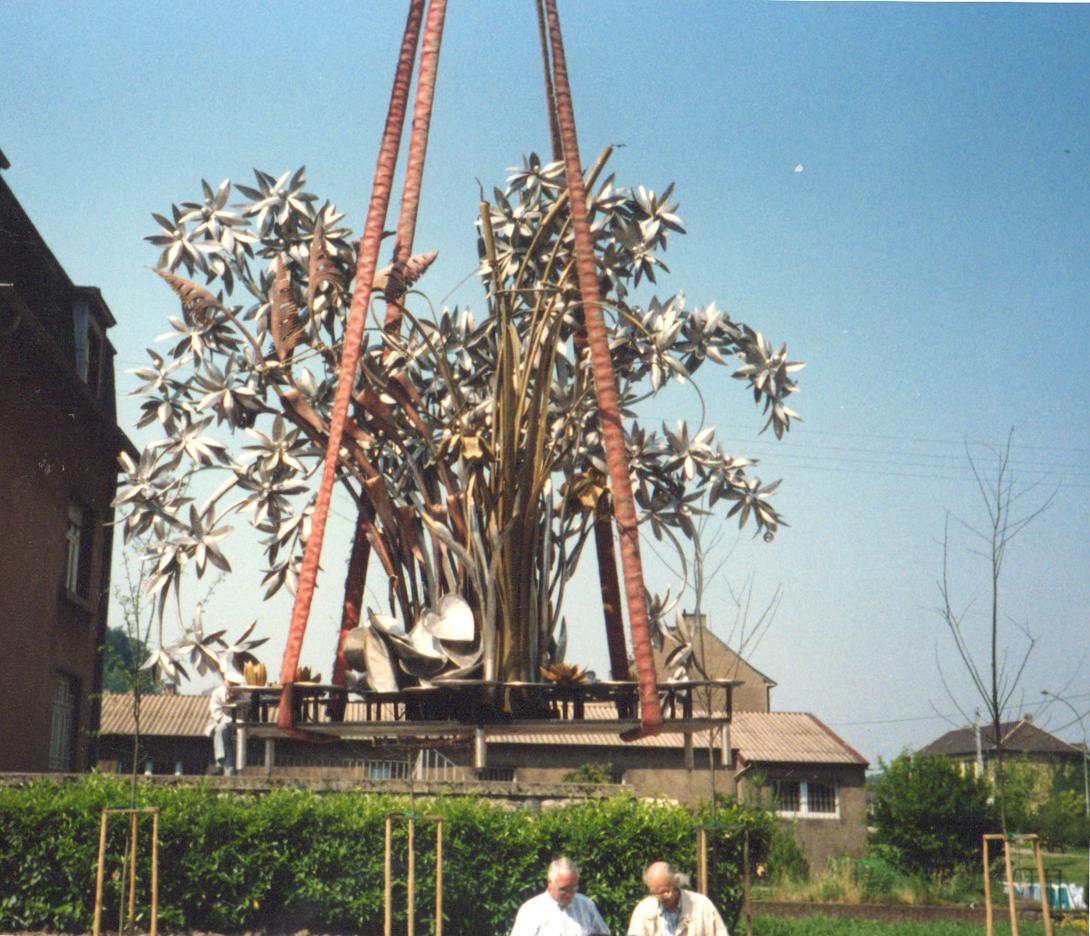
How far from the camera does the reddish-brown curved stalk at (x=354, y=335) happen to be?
13.9 m

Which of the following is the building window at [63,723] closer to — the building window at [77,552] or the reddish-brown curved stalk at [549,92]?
the building window at [77,552]

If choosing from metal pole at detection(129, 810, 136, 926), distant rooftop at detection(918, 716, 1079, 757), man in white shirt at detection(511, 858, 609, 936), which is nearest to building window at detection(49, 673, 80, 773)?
metal pole at detection(129, 810, 136, 926)

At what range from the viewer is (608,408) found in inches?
575

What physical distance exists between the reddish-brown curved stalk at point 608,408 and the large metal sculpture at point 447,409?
3 centimetres

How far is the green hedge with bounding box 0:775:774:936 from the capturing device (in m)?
11.5

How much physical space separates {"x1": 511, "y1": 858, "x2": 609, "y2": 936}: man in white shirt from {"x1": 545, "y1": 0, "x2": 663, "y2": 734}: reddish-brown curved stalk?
16.5 feet

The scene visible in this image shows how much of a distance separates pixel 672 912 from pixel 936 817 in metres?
20.6

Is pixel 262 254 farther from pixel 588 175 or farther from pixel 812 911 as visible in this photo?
pixel 812 911

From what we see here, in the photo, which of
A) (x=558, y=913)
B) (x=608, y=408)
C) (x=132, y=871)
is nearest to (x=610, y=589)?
(x=608, y=408)

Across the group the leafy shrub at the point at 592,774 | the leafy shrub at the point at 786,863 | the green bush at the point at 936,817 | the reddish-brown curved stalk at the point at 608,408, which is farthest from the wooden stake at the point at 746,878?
the leafy shrub at the point at 592,774

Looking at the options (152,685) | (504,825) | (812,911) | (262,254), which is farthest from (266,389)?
(812,911)

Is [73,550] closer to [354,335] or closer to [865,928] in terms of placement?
[354,335]

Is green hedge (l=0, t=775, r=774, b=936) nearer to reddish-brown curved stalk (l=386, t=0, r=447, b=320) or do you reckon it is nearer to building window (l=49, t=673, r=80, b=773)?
reddish-brown curved stalk (l=386, t=0, r=447, b=320)

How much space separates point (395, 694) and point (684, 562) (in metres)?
4.25
